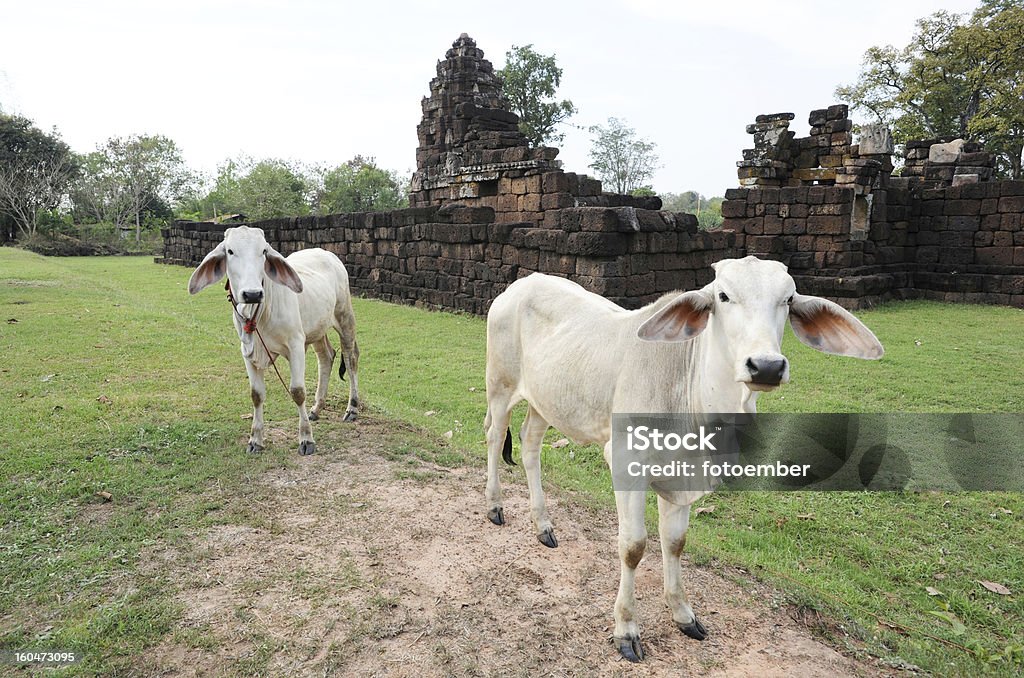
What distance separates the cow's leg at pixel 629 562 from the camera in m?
2.71

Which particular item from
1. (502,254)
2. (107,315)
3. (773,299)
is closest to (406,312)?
(502,254)

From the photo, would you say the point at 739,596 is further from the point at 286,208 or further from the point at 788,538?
the point at 286,208

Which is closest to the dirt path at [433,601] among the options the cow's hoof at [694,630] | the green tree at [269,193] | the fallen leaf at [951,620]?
the cow's hoof at [694,630]

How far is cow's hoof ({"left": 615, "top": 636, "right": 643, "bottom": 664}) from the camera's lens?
9.11 feet

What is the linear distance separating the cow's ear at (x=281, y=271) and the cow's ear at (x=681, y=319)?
327 cm

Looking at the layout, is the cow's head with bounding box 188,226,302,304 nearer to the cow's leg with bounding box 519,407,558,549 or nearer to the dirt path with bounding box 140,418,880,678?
the dirt path with bounding box 140,418,880,678

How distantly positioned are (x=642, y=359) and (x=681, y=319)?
39cm

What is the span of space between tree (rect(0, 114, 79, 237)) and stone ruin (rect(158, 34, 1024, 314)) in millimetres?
32225

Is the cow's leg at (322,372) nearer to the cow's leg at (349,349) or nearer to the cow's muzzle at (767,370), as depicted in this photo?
the cow's leg at (349,349)

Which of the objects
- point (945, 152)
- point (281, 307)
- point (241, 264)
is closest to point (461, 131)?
point (945, 152)

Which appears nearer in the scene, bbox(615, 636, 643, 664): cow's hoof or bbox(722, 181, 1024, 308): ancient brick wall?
bbox(615, 636, 643, 664): cow's hoof

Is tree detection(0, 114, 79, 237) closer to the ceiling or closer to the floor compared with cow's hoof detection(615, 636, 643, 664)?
closer to the ceiling

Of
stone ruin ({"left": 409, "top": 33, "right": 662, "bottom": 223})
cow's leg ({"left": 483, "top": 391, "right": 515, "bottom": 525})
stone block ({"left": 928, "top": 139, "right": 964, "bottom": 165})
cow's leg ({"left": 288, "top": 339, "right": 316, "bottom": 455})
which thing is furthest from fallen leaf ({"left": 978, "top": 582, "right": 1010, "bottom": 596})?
stone block ({"left": 928, "top": 139, "right": 964, "bottom": 165})

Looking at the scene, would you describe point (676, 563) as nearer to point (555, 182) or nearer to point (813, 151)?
point (555, 182)
